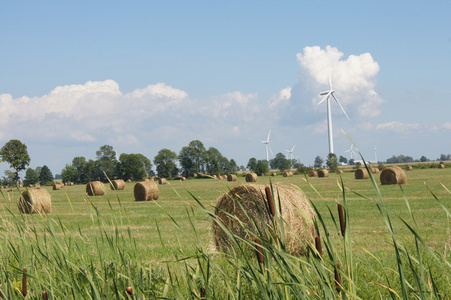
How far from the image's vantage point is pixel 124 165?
4414 inches

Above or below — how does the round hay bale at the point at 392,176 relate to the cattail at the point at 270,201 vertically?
below

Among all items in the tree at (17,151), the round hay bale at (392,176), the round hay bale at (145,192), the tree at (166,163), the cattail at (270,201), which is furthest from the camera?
the tree at (166,163)

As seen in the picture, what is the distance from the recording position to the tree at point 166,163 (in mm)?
117250

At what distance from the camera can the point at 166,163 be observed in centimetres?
11981

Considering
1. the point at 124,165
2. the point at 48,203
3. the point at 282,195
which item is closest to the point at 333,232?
the point at 282,195

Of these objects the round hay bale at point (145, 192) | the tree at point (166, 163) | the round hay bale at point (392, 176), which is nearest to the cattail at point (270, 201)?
the round hay bale at point (145, 192)

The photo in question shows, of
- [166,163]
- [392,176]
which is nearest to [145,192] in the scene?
[392,176]

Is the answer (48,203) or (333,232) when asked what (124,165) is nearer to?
(48,203)

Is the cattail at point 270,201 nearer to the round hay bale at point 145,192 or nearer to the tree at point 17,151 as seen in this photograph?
the round hay bale at point 145,192

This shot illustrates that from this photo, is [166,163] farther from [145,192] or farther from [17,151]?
[145,192]

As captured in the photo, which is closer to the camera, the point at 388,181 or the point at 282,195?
the point at 282,195

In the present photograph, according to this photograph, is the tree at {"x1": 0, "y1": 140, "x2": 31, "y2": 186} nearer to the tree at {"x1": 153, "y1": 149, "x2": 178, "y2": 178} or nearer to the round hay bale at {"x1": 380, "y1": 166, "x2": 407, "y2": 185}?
the tree at {"x1": 153, "y1": 149, "x2": 178, "y2": 178}

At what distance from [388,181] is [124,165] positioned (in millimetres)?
84502

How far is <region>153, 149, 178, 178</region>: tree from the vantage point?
117m
